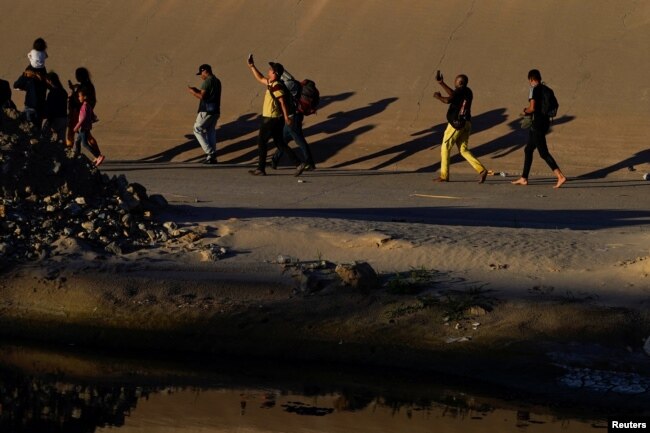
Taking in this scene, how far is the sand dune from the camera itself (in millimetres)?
21828

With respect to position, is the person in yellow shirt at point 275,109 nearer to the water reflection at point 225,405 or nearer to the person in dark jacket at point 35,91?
the person in dark jacket at point 35,91

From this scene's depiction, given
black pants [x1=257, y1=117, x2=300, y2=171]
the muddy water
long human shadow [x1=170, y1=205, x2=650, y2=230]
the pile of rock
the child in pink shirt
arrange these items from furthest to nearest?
the child in pink shirt < black pants [x1=257, y1=117, x2=300, y2=171] < long human shadow [x1=170, y1=205, x2=650, y2=230] < the pile of rock < the muddy water

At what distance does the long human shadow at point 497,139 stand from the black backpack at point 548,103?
322 centimetres

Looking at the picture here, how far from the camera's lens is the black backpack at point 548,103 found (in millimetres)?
17906

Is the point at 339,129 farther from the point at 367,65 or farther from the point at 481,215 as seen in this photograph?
the point at 481,215

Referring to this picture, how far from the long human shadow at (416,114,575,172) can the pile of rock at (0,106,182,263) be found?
854 centimetres

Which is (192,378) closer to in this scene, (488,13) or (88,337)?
(88,337)

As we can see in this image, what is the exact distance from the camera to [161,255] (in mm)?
12141

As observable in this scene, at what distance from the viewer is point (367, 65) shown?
2458cm

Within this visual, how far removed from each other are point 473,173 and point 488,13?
5.65m

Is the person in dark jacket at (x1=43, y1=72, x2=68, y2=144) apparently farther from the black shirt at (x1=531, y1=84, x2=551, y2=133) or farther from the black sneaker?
the black shirt at (x1=531, y1=84, x2=551, y2=133)

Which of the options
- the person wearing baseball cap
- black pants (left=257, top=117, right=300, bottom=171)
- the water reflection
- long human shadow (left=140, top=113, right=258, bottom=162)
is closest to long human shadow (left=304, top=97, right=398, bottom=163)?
long human shadow (left=140, top=113, right=258, bottom=162)

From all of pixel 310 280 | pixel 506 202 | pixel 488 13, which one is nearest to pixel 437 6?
pixel 488 13

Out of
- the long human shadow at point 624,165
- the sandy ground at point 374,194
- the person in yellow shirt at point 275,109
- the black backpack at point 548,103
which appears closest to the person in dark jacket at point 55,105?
the sandy ground at point 374,194
